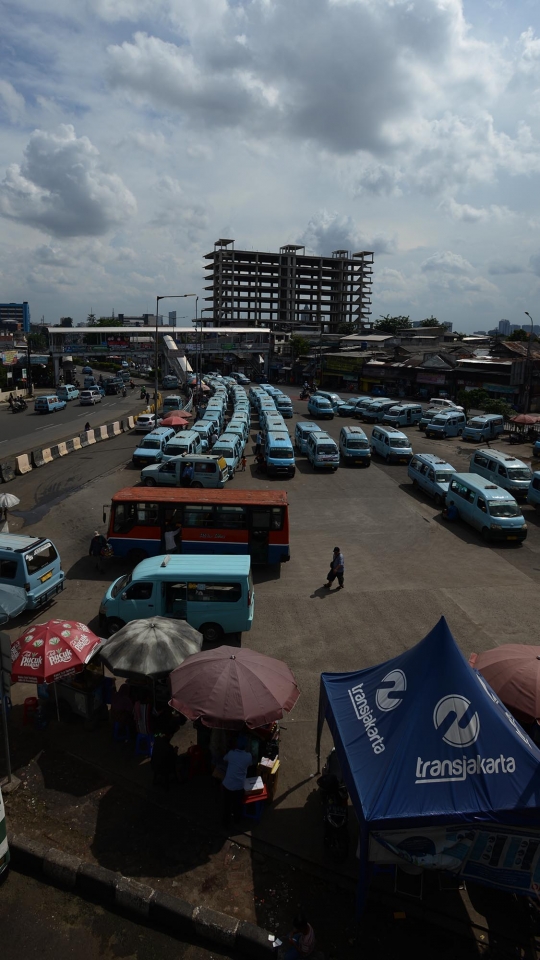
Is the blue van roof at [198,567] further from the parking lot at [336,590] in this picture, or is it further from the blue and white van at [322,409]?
the blue and white van at [322,409]

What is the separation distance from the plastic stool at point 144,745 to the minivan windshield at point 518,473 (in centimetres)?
2037

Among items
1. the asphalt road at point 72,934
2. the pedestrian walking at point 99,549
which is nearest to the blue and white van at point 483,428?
the pedestrian walking at point 99,549

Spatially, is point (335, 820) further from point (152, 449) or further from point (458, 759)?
point (152, 449)

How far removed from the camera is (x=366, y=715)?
7637 millimetres

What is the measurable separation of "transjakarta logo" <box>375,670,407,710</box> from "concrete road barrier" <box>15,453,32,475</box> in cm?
2538

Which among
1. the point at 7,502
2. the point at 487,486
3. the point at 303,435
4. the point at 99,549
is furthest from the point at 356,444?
the point at 7,502

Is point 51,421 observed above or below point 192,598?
below

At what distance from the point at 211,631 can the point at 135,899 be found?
6188 mm

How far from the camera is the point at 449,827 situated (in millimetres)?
6359

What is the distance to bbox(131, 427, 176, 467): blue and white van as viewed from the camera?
3003 cm

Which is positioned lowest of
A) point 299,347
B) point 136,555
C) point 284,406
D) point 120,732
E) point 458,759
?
point 120,732

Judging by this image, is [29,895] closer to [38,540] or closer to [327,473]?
[38,540]

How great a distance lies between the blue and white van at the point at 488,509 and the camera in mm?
20172

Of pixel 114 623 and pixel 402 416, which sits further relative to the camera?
pixel 402 416
